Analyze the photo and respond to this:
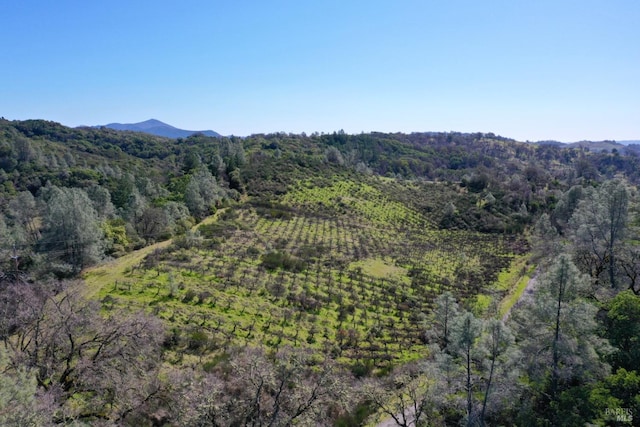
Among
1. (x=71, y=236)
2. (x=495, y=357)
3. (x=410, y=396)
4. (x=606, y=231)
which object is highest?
(x=606, y=231)

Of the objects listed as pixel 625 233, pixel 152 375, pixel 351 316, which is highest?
pixel 625 233

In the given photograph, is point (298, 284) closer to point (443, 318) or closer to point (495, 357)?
point (443, 318)

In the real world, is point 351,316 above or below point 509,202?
below

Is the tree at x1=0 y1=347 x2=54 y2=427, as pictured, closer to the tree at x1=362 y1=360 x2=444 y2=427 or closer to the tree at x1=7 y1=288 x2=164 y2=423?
the tree at x1=7 y1=288 x2=164 y2=423

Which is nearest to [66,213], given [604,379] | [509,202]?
[604,379]

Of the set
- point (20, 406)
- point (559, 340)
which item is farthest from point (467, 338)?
point (20, 406)

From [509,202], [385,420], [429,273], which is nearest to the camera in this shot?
[385,420]

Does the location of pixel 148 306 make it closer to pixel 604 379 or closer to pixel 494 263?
pixel 604 379

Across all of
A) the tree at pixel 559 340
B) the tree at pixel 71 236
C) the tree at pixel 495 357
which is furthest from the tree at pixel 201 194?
the tree at pixel 559 340

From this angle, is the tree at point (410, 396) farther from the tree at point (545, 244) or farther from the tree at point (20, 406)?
the tree at point (545, 244)
